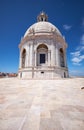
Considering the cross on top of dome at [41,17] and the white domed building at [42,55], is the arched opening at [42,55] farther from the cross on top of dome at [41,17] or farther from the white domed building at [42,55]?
the cross on top of dome at [41,17]

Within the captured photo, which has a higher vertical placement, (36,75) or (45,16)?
(45,16)

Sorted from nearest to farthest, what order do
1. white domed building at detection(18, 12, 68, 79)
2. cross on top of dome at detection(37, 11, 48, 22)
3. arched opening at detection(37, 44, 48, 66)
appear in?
white domed building at detection(18, 12, 68, 79) → arched opening at detection(37, 44, 48, 66) → cross on top of dome at detection(37, 11, 48, 22)

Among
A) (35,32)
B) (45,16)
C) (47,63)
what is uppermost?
(45,16)

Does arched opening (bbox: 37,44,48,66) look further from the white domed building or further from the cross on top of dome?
the cross on top of dome

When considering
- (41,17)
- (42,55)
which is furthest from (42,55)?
(41,17)

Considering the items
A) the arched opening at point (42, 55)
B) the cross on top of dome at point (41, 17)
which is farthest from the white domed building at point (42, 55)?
the cross on top of dome at point (41, 17)

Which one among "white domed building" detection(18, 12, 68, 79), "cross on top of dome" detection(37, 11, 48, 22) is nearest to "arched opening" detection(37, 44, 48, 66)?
"white domed building" detection(18, 12, 68, 79)

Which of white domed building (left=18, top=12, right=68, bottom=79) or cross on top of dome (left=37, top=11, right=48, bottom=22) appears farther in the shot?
cross on top of dome (left=37, top=11, right=48, bottom=22)

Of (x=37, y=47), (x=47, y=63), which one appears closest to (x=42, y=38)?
(x=37, y=47)

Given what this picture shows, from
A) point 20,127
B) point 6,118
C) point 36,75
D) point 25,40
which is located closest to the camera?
point 20,127

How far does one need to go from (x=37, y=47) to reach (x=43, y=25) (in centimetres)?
897

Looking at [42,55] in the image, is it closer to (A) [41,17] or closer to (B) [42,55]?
(B) [42,55]

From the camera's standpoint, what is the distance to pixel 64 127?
274 cm

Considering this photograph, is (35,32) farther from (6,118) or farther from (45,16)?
(6,118)
